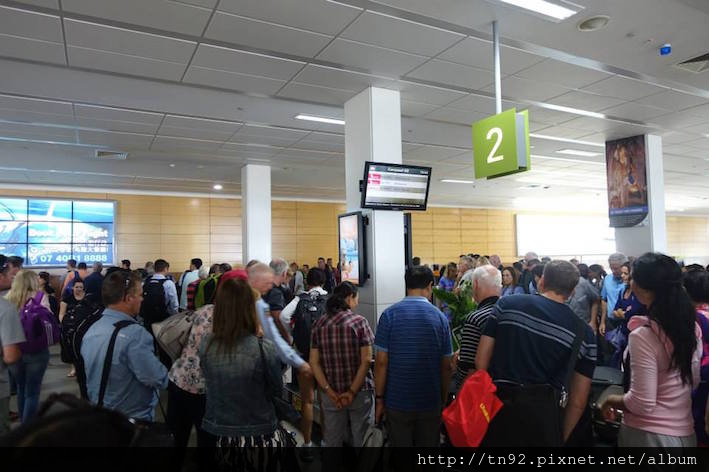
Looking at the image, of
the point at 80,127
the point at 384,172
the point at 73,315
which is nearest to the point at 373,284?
the point at 384,172

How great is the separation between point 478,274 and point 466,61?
3.06 meters

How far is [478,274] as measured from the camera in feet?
10.5

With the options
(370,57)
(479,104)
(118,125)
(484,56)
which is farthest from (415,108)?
(118,125)

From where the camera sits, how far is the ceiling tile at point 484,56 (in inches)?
191

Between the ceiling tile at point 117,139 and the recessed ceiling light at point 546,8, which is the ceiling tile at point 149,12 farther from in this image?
the ceiling tile at point 117,139

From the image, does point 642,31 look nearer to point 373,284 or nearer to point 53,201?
point 373,284

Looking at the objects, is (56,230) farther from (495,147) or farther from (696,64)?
(696,64)

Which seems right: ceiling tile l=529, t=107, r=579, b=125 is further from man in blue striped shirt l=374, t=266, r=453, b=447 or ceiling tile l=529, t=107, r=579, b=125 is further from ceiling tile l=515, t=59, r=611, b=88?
man in blue striped shirt l=374, t=266, r=453, b=447

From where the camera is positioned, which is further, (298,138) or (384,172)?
(298,138)

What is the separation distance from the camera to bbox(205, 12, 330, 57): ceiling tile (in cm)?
429

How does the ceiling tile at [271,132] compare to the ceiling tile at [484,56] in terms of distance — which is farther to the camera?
the ceiling tile at [271,132]

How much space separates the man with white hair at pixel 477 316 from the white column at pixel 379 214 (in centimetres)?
274

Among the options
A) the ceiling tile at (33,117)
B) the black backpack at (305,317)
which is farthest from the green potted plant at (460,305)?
the ceiling tile at (33,117)

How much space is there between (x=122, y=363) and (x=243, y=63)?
3696 mm
